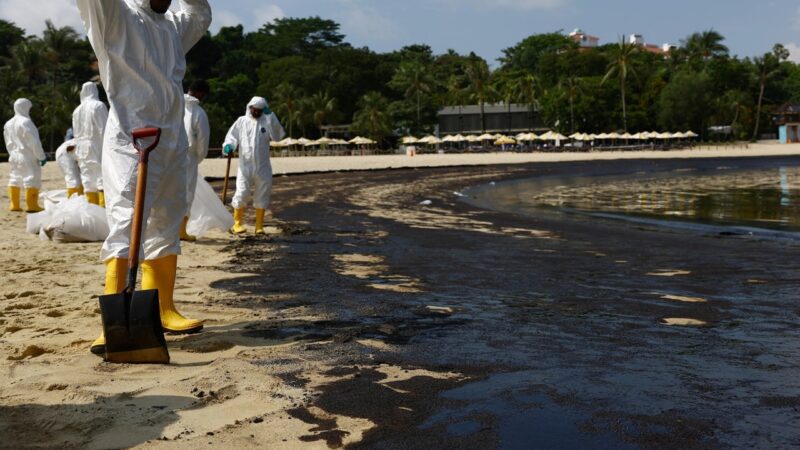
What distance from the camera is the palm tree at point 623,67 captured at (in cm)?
8875

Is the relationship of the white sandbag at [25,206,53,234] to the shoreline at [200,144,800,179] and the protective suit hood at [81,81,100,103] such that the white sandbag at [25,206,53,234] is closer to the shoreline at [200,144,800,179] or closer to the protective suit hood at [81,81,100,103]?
the protective suit hood at [81,81,100,103]

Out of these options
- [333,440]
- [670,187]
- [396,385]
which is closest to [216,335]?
[396,385]

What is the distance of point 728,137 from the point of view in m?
94.6

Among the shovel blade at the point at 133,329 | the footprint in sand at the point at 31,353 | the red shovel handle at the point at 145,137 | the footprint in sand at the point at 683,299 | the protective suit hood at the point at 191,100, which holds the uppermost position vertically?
the protective suit hood at the point at 191,100

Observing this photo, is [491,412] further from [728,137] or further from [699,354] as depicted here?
[728,137]

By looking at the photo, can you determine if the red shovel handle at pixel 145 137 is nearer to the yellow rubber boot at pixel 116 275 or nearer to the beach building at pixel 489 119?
the yellow rubber boot at pixel 116 275

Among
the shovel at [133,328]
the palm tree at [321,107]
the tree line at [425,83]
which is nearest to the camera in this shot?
the shovel at [133,328]

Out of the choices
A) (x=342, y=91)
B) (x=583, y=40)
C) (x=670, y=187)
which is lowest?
(x=670, y=187)

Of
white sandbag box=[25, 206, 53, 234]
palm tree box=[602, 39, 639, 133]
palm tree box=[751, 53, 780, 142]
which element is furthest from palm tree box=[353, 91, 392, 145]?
white sandbag box=[25, 206, 53, 234]

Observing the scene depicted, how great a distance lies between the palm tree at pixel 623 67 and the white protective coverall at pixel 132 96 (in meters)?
87.0

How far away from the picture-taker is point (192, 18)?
521 centimetres

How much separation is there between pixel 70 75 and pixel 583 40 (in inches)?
5041

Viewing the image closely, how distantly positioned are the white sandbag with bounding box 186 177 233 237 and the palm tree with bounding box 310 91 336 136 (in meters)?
83.1

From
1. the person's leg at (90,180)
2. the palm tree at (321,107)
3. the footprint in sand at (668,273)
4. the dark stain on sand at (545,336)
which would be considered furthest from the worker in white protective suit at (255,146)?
the palm tree at (321,107)
